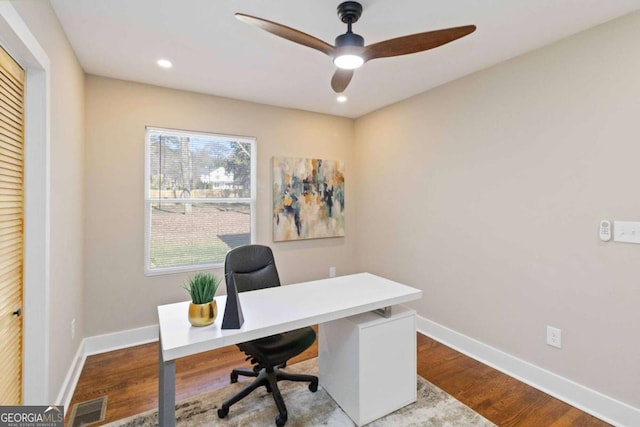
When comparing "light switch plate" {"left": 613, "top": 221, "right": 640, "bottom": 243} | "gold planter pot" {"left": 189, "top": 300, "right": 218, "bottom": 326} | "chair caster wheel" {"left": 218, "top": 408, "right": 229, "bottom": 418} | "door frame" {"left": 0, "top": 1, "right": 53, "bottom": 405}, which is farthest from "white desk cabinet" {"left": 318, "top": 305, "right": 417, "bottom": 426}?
"door frame" {"left": 0, "top": 1, "right": 53, "bottom": 405}

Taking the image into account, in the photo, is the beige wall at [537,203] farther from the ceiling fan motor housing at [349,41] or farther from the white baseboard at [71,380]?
the white baseboard at [71,380]

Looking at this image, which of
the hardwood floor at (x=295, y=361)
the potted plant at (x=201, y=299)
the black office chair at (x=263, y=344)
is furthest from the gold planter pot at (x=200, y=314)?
the hardwood floor at (x=295, y=361)

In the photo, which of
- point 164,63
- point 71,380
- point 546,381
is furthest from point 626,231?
point 71,380

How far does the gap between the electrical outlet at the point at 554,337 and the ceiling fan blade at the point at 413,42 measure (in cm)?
208

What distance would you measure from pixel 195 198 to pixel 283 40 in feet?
5.93

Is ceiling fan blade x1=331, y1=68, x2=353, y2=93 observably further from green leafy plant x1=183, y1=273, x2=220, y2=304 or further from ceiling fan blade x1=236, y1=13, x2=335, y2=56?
green leafy plant x1=183, y1=273, x2=220, y2=304

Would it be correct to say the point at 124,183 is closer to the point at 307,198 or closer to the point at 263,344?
the point at 307,198

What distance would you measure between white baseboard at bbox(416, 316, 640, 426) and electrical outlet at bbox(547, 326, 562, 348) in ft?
0.71

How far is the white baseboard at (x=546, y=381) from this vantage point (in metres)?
1.88

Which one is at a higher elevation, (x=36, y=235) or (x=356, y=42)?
(x=356, y=42)

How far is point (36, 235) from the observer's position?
62.5 inches

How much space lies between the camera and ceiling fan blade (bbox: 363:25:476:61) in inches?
60.1

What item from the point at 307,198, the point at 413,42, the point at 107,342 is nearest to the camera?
the point at 413,42

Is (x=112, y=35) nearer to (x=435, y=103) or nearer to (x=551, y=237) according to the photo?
(x=435, y=103)
